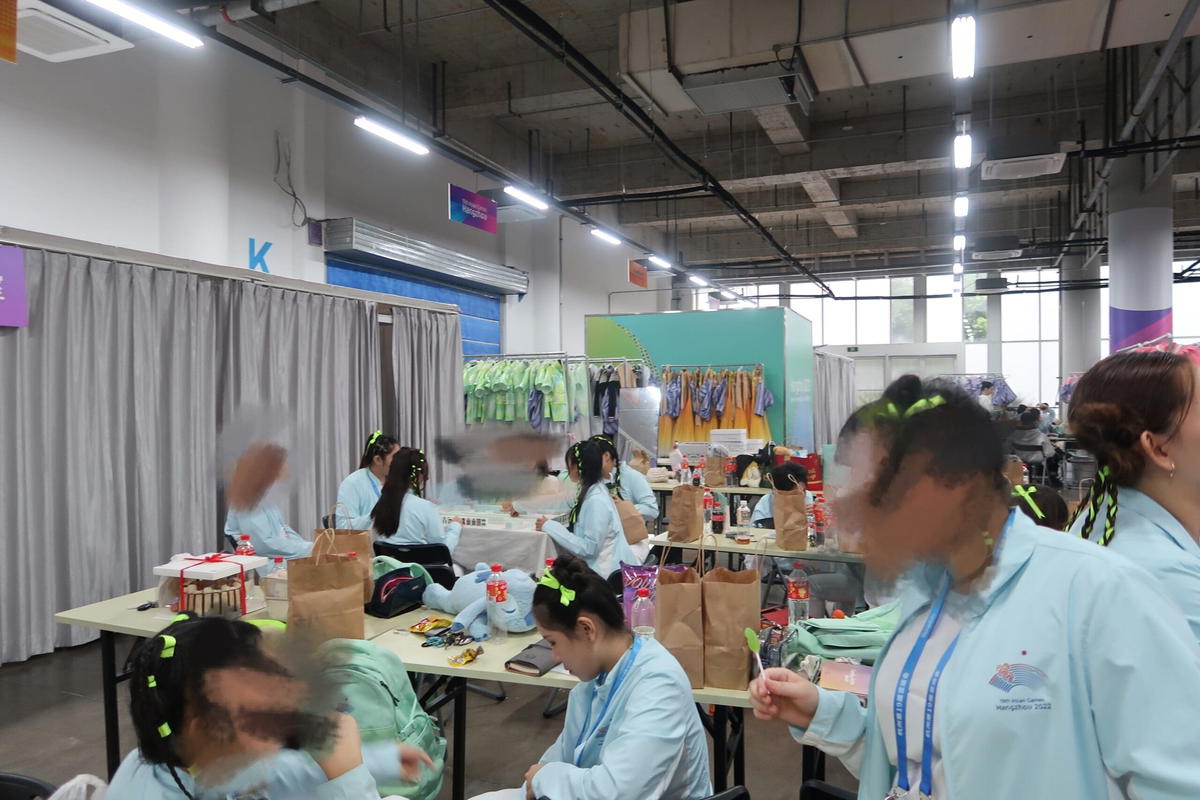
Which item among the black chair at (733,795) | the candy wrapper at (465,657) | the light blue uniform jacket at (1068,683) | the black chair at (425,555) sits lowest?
the candy wrapper at (465,657)

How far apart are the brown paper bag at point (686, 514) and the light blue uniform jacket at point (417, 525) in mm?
1470

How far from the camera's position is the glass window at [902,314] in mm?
18791

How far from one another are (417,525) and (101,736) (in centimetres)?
176

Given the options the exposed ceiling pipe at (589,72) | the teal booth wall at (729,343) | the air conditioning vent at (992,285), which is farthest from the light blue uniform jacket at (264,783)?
the air conditioning vent at (992,285)

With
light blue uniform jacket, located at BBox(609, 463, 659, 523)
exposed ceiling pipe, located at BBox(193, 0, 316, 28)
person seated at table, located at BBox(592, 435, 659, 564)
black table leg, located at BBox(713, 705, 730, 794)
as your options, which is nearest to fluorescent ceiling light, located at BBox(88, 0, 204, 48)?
exposed ceiling pipe, located at BBox(193, 0, 316, 28)

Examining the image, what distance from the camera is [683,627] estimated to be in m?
2.39

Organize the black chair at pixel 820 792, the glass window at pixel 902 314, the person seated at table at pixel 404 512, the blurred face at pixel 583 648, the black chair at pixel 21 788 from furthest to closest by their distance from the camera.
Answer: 1. the glass window at pixel 902 314
2. the person seated at table at pixel 404 512
3. the blurred face at pixel 583 648
4. the black chair at pixel 820 792
5. the black chair at pixel 21 788

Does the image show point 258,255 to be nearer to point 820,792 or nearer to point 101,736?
point 101,736

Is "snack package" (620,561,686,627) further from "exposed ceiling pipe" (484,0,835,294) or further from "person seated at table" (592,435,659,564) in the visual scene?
"exposed ceiling pipe" (484,0,835,294)

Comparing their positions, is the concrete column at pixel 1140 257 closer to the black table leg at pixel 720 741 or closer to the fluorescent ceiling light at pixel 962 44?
the fluorescent ceiling light at pixel 962 44

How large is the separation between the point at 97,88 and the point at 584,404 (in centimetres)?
524

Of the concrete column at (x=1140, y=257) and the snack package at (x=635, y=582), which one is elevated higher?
the concrete column at (x=1140, y=257)

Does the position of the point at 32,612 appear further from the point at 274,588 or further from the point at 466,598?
the point at 466,598

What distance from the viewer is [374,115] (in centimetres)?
554
